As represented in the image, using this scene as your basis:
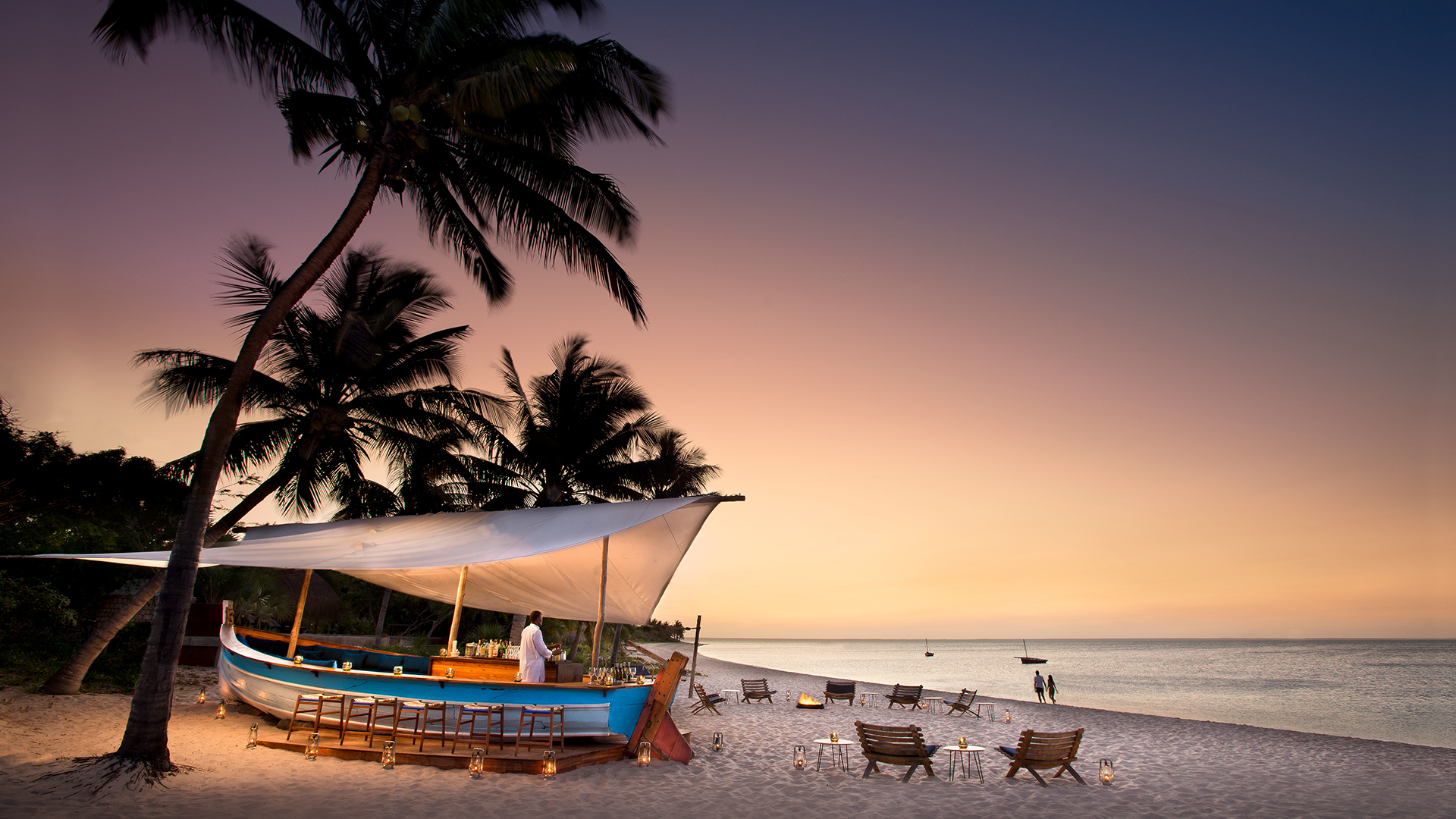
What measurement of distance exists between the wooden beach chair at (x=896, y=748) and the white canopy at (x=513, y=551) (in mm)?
3331

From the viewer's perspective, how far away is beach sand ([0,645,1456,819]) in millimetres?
6078

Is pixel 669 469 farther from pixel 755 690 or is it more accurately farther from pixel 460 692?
pixel 460 692

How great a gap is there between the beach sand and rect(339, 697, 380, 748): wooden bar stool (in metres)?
0.56

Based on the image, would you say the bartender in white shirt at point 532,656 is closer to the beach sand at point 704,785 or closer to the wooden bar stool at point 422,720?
the wooden bar stool at point 422,720

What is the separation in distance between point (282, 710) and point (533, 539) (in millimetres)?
3988

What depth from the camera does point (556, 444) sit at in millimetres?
16312

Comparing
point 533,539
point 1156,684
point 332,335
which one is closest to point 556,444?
point 332,335

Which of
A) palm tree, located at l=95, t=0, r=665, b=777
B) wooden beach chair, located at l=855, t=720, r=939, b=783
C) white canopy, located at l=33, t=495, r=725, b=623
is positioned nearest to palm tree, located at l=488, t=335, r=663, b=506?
white canopy, located at l=33, t=495, r=725, b=623

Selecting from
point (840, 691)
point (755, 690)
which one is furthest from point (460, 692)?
point (840, 691)

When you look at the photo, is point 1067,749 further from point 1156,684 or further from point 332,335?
point 1156,684

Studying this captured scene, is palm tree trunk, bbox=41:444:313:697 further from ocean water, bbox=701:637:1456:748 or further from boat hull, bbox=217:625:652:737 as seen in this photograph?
ocean water, bbox=701:637:1456:748

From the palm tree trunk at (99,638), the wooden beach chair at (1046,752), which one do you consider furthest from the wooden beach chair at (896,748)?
→ the palm tree trunk at (99,638)

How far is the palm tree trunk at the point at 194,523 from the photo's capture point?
651 cm

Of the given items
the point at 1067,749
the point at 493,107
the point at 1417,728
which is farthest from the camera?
the point at 1417,728
